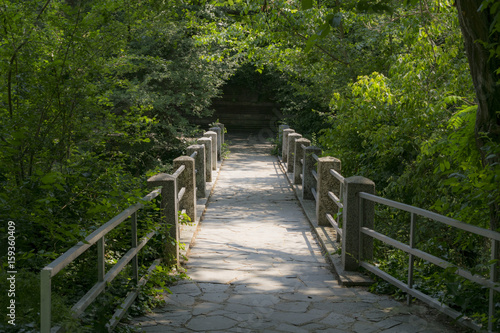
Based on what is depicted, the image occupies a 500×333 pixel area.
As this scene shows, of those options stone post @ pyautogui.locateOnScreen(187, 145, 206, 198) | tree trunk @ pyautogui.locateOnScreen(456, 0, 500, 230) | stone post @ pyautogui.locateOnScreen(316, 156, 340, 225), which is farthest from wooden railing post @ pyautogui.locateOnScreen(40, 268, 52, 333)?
stone post @ pyautogui.locateOnScreen(187, 145, 206, 198)

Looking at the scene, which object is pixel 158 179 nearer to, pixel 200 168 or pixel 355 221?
pixel 355 221

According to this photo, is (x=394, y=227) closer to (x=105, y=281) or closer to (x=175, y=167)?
(x=175, y=167)

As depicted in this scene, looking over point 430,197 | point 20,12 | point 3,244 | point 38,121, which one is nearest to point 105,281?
point 3,244

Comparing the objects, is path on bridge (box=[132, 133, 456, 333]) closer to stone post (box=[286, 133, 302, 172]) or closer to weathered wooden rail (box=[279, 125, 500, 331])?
weathered wooden rail (box=[279, 125, 500, 331])

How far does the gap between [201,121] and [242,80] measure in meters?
3.45

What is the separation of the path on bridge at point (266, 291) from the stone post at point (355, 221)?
1.32 ft

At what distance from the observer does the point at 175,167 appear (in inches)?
348

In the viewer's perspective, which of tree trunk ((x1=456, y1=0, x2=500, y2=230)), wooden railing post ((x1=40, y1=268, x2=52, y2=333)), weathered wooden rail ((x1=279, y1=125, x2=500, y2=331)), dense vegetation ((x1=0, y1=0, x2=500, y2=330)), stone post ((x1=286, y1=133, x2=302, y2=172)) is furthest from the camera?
stone post ((x1=286, y1=133, x2=302, y2=172))

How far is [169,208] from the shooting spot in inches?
258

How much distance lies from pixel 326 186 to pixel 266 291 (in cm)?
313

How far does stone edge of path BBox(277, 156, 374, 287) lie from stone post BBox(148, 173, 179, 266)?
6.76 ft

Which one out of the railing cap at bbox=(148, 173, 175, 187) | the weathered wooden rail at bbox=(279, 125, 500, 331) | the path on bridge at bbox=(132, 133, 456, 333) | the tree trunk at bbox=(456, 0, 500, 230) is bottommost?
the path on bridge at bbox=(132, 133, 456, 333)

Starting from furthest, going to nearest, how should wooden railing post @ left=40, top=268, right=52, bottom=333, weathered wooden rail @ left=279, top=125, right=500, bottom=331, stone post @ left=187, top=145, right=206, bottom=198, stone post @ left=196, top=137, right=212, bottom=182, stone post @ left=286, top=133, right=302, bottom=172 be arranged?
stone post @ left=286, top=133, right=302, bottom=172 < stone post @ left=196, top=137, right=212, bottom=182 < stone post @ left=187, top=145, right=206, bottom=198 < weathered wooden rail @ left=279, top=125, right=500, bottom=331 < wooden railing post @ left=40, top=268, right=52, bottom=333

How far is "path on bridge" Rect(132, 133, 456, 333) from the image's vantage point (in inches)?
197
